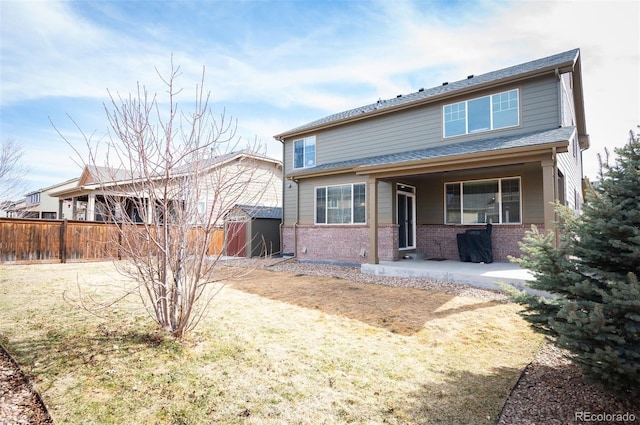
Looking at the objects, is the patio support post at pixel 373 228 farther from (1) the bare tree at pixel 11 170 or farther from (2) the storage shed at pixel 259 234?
(1) the bare tree at pixel 11 170

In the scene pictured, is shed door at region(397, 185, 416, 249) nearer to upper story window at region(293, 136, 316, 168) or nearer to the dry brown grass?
upper story window at region(293, 136, 316, 168)

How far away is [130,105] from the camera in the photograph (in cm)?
356

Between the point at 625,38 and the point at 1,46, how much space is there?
1620 cm

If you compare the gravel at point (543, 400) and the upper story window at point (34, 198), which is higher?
the upper story window at point (34, 198)

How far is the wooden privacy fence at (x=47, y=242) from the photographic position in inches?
431

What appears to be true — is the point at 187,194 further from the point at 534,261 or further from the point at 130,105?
the point at 534,261

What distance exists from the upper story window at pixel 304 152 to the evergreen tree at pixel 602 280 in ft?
36.2

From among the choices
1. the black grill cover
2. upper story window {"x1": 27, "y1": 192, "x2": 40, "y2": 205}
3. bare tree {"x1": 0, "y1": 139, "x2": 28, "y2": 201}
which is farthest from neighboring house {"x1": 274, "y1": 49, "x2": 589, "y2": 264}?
upper story window {"x1": 27, "y1": 192, "x2": 40, "y2": 205}

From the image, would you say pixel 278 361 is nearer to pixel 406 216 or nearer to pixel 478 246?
pixel 478 246

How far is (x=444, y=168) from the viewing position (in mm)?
8461

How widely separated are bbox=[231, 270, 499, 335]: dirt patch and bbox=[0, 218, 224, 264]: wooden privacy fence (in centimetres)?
365

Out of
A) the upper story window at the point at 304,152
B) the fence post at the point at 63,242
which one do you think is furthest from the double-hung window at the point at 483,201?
the fence post at the point at 63,242

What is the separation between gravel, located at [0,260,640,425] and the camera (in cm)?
249

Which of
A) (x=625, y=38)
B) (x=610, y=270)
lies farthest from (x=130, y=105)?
(x=625, y=38)
